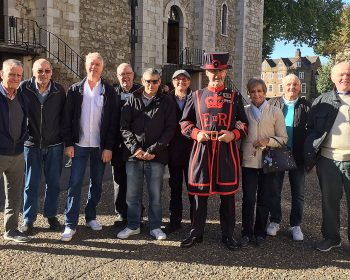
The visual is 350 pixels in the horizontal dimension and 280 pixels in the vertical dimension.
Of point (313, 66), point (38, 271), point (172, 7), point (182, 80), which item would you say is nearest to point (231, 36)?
point (172, 7)

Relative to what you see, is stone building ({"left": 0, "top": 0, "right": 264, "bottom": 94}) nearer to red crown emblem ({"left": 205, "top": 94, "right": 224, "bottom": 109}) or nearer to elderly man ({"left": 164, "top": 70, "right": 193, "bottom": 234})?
elderly man ({"left": 164, "top": 70, "right": 193, "bottom": 234})

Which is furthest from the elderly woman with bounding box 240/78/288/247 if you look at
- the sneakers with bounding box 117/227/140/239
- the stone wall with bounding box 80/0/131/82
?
the stone wall with bounding box 80/0/131/82

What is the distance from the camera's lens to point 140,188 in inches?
187

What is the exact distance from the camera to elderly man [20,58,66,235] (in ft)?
15.2

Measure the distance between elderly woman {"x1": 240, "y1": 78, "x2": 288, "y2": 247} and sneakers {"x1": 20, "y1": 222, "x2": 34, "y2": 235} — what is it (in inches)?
92.4

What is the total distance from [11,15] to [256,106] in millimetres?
9924

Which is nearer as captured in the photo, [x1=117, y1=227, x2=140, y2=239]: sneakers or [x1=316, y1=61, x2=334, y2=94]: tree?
[x1=117, y1=227, x2=140, y2=239]: sneakers

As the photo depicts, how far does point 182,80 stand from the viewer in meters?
4.92

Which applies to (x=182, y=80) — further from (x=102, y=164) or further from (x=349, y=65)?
(x=349, y=65)

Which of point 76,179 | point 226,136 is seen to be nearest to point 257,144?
point 226,136

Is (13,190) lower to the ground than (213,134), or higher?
lower

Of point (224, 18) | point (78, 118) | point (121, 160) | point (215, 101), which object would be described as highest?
point (224, 18)

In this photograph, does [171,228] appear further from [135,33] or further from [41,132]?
[135,33]

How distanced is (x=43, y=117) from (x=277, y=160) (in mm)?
2577
